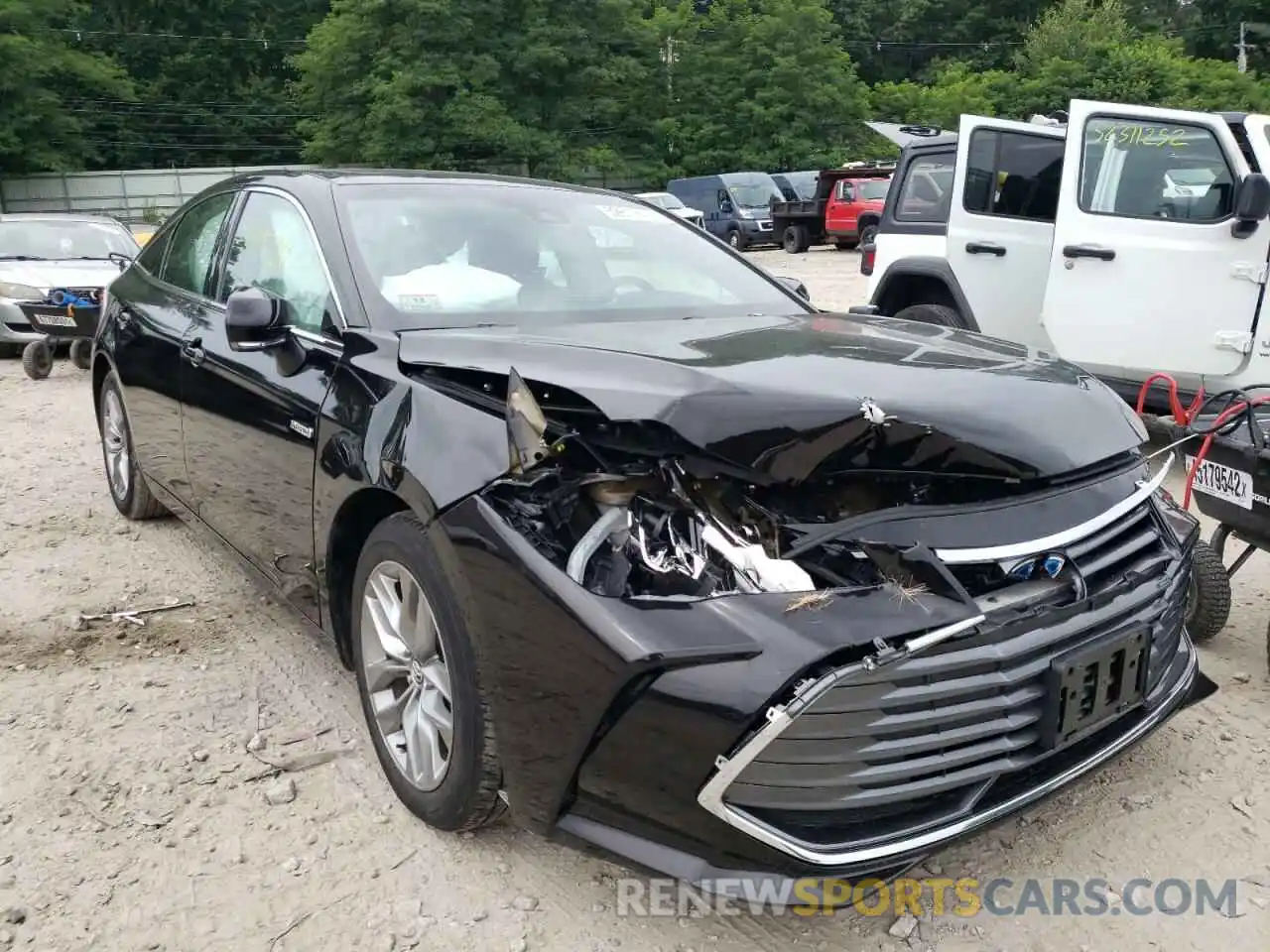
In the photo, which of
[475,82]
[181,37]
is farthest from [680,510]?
[181,37]

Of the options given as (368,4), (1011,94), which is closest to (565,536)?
(368,4)

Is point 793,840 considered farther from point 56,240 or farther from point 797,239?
point 797,239

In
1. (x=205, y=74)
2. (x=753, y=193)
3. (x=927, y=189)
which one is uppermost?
(x=205, y=74)

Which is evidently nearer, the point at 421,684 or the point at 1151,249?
the point at 421,684

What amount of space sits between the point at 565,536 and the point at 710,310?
146 centimetres

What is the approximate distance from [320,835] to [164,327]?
7.50 feet

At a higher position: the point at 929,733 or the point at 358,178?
the point at 358,178

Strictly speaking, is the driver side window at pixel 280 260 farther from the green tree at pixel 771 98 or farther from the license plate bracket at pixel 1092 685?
the green tree at pixel 771 98

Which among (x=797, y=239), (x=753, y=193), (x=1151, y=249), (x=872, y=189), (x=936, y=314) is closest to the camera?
(x=1151, y=249)

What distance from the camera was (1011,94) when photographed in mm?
41219

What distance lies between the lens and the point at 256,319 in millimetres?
2863

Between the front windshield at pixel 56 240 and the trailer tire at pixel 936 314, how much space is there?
7.94 m

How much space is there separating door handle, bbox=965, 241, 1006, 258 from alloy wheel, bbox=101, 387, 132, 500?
511cm

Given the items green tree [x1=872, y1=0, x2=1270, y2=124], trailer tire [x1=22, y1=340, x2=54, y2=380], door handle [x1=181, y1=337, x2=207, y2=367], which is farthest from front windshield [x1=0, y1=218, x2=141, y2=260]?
green tree [x1=872, y1=0, x2=1270, y2=124]
